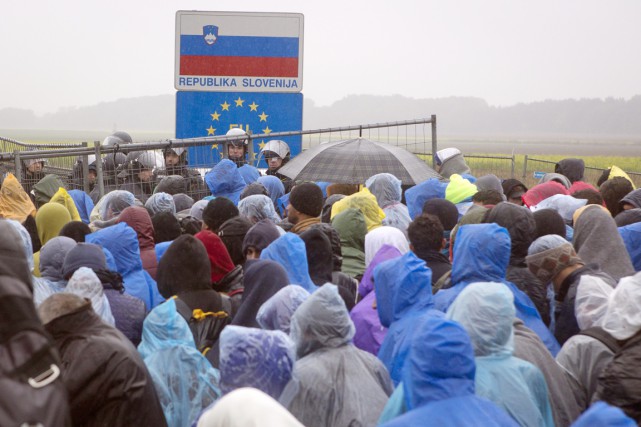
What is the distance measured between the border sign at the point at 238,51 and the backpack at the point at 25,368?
39.0 ft

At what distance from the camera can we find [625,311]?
4094 mm

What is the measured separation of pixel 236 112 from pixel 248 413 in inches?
452

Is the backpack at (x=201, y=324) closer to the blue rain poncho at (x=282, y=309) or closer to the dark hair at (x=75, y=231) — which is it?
the blue rain poncho at (x=282, y=309)

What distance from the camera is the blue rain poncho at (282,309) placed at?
4.45m

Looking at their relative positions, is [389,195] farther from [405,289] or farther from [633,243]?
[405,289]

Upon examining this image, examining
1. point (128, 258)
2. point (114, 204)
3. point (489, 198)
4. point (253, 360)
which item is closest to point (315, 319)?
point (253, 360)

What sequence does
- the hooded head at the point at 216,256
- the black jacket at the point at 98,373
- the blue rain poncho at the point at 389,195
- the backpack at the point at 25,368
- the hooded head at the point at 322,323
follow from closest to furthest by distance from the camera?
the backpack at the point at 25,368 < the black jacket at the point at 98,373 < the hooded head at the point at 322,323 < the hooded head at the point at 216,256 < the blue rain poncho at the point at 389,195

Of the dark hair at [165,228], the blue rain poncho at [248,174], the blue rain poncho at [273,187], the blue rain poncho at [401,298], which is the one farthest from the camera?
the blue rain poncho at [248,174]

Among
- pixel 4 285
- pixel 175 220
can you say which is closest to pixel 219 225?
pixel 175 220

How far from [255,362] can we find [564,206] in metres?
4.81

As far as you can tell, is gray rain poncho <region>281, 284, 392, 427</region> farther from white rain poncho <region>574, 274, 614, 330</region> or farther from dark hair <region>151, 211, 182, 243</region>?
dark hair <region>151, 211, 182, 243</region>

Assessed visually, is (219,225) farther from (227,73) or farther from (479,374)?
(227,73)

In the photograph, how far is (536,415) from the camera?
12.7 feet

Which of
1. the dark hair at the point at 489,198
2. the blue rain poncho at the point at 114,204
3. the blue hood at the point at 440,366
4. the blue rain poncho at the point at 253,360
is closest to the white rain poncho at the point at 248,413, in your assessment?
the blue hood at the point at 440,366
